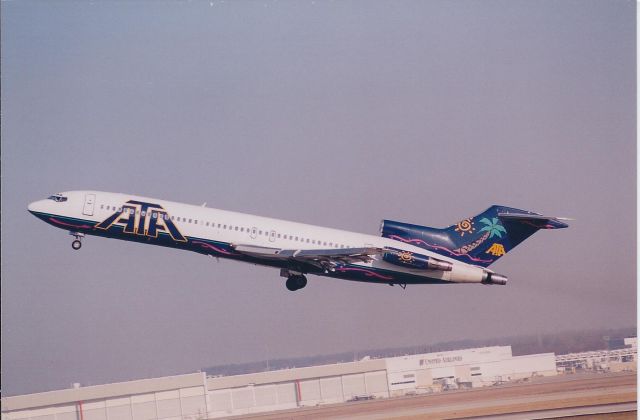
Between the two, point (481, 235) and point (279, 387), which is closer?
point (481, 235)

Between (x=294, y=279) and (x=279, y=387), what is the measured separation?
971 centimetres

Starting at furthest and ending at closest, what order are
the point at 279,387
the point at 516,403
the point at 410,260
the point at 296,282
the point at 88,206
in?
the point at 279,387 < the point at 516,403 < the point at 296,282 < the point at 410,260 < the point at 88,206

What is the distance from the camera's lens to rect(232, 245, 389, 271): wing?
28172 millimetres

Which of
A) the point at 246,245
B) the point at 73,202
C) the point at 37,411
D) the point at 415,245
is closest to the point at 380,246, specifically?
the point at 415,245

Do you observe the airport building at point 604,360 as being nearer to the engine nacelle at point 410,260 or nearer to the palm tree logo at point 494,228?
the palm tree logo at point 494,228

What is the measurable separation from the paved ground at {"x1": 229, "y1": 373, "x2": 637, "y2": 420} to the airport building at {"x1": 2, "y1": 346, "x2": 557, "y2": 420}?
1.29 metres

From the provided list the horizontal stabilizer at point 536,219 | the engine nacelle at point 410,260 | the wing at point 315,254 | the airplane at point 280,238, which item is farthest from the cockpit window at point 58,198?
the horizontal stabilizer at point 536,219

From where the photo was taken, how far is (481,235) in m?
31.9

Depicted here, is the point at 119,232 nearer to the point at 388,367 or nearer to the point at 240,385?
the point at 240,385

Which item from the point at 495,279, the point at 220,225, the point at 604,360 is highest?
the point at 220,225

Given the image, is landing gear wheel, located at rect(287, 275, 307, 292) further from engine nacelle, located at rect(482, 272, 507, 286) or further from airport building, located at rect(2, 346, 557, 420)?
airport building, located at rect(2, 346, 557, 420)

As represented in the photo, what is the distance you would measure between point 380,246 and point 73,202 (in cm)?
1130

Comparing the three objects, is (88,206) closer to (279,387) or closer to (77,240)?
(77,240)

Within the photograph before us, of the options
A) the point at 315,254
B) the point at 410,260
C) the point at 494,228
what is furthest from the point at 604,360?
the point at 315,254
